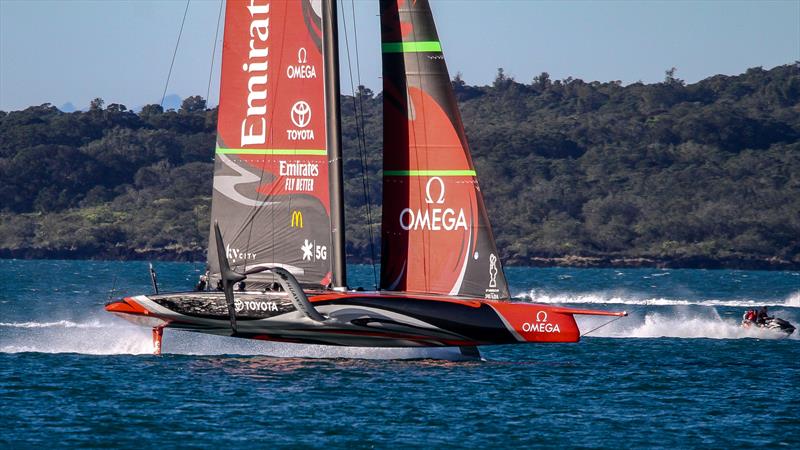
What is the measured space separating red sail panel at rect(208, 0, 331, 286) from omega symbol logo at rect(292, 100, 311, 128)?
2 cm

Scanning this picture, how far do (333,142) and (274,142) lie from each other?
1274mm

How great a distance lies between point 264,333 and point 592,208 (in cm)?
15867

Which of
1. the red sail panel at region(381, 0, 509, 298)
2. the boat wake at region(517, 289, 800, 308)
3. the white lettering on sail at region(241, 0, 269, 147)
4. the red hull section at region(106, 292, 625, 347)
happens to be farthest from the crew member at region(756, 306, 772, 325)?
the boat wake at region(517, 289, 800, 308)

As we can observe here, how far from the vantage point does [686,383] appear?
29.2 metres

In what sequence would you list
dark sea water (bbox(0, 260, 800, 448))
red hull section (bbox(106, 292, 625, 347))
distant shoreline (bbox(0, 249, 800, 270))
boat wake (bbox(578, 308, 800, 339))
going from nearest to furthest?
dark sea water (bbox(0, 260, 800, 448)) < red hull section (bbox(106, 292, 625, 347)) < boat wake (bbox(578, 308, 800, 339)) < distant shoreline (bbox(0, 249, 800, 270))

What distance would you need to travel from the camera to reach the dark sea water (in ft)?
72.4

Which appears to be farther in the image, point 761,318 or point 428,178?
point 761,318

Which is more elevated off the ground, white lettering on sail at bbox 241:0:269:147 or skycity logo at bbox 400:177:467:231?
white lettering on sail at bbox 241:0:269:147

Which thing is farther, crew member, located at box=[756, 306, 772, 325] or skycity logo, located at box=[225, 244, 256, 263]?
crew member, located at box=[756, 306, 772, 325]

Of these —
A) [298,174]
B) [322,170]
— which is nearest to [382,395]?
[322,170]

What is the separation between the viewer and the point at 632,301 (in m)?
73.5

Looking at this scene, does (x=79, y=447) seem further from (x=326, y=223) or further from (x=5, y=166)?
(x=5, y=166)

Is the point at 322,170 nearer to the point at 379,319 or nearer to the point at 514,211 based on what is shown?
the point at 379,319

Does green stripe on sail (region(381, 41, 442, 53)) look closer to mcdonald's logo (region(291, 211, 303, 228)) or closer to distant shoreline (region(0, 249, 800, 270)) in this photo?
mcdonald's logo (region(291, 211, 303, 228))
